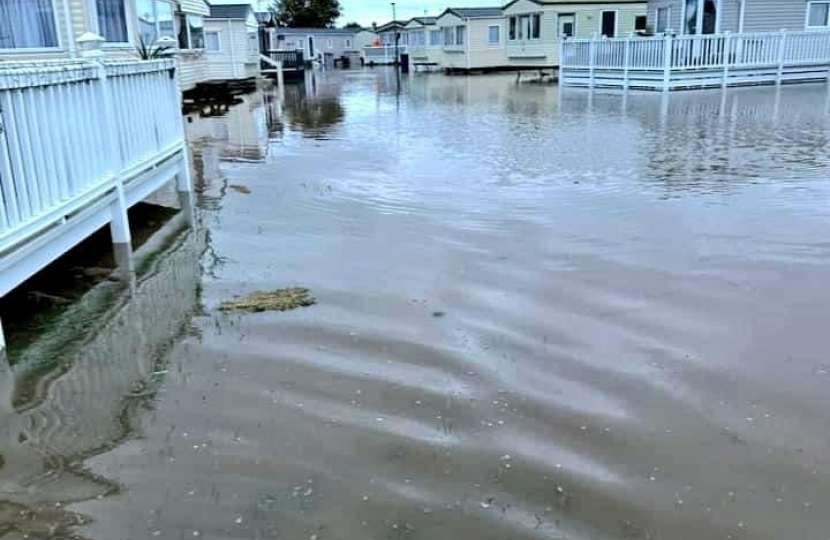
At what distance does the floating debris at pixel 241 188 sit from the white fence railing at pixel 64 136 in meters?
2.15

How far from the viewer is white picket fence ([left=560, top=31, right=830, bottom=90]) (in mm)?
24156

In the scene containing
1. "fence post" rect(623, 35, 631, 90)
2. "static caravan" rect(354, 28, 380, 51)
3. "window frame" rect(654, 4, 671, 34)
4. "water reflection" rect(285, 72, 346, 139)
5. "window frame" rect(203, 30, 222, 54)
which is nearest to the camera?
"water reflection" rect(285, 72, 346, 139)

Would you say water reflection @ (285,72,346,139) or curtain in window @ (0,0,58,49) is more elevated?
curtain in window @ (0,0,58,49)

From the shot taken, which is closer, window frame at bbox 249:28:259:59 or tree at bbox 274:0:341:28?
window frame at bbox 249:28:259:59

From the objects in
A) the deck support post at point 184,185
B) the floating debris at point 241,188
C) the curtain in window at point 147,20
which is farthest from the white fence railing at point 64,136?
the curtain in window at point 147,20

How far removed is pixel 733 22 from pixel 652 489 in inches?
1168

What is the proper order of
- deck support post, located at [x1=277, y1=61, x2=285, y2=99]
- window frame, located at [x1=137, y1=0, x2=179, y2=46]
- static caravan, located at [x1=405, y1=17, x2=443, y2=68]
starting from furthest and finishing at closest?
static caravan, located at [x1=405, y1=17, x2=443, y2=68]
deck support post, located at [x1=277, y1=61, x2=285, y2=99]
window frame, located at [x1=137, y1=0, x2=179, y2=46]

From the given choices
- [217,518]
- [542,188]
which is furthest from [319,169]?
[217,518]

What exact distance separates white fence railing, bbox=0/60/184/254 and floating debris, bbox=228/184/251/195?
7.06 feet

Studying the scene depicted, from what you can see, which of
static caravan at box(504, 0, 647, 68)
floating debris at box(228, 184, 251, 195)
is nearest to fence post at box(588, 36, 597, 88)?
static caravan at box(504, 0, 647, 68)

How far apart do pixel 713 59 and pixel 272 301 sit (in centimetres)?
2309

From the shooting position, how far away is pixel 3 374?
4164 mm

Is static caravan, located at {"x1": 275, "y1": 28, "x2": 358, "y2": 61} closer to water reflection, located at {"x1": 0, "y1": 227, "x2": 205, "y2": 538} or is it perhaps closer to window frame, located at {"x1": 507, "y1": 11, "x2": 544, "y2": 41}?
window frame, located at {"x1": 507, "y1": 11, "x2": 544, "y2": 41}

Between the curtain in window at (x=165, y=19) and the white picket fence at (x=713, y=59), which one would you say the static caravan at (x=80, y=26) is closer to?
the curtain in window at (x=165, y=19)
